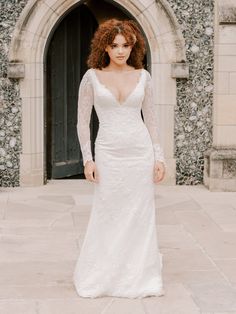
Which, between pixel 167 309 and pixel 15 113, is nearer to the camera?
pixel 167 309

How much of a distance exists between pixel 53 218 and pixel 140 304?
9.77 feet

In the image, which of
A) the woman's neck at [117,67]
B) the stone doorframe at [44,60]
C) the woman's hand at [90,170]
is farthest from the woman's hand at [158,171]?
the stone doorframe at [44,60]

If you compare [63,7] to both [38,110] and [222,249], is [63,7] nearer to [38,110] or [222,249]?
[38,110]

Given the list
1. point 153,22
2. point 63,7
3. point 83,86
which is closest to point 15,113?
point 63,7

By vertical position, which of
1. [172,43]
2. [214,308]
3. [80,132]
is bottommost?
[214,308]

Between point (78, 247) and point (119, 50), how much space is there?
201 cm

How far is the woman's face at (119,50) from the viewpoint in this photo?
188 inches

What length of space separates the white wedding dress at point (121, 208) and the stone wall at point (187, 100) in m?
4.84

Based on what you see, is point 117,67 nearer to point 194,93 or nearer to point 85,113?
point 85,113

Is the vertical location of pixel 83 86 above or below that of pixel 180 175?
above

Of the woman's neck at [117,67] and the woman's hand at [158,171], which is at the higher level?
the woman's neck at [117,67]

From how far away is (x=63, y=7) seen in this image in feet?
31.2

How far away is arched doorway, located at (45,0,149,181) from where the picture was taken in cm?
1028

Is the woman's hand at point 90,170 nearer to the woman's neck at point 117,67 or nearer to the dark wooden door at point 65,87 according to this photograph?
the woman's neck at point 117,67
